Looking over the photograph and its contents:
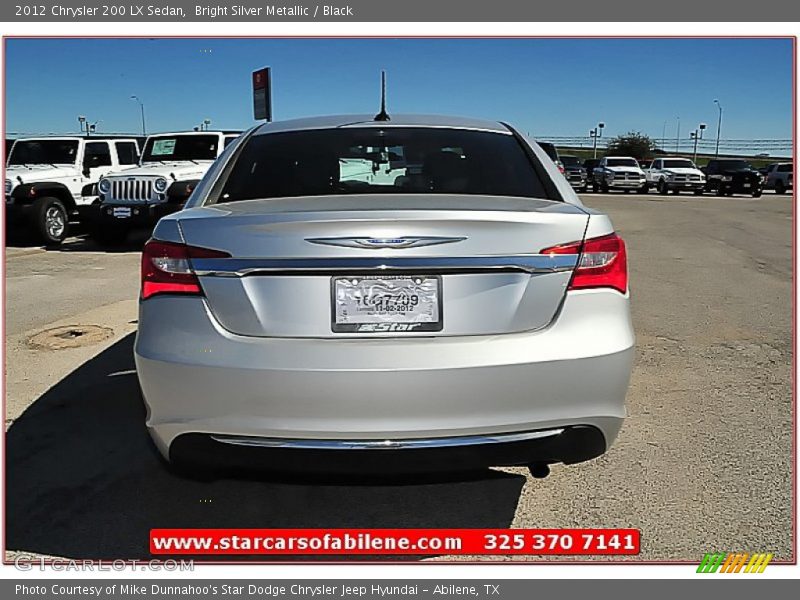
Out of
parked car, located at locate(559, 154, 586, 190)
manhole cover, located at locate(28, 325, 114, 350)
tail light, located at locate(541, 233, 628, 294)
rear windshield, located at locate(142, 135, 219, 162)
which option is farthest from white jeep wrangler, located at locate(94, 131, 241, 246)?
parked car, located at locate(559, 154, 586, 190)

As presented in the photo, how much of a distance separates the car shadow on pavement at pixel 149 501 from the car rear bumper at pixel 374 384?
0.76 feet

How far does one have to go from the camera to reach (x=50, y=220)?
42.6ft

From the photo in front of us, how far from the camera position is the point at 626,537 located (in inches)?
117

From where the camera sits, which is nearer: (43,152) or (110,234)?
(110,234)

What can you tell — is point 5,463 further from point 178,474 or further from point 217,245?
point 217,245

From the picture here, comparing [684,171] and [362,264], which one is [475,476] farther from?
[684,171]

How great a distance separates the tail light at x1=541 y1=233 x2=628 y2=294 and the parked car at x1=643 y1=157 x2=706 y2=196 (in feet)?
110

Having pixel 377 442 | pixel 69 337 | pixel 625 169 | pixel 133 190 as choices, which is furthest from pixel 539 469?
pixel 625 169

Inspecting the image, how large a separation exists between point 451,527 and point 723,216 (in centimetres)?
A: 1961

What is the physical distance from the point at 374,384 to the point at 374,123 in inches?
70.1

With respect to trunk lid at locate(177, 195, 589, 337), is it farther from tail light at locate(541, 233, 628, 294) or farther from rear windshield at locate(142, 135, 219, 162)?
rear windshield at locate(142, 135, 219, 162)

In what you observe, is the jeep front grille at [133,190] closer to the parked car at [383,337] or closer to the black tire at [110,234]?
the black tire at [110,234]

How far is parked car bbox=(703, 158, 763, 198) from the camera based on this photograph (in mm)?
32094

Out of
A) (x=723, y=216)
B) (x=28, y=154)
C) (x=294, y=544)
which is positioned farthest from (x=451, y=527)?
(x=723, y=216)
